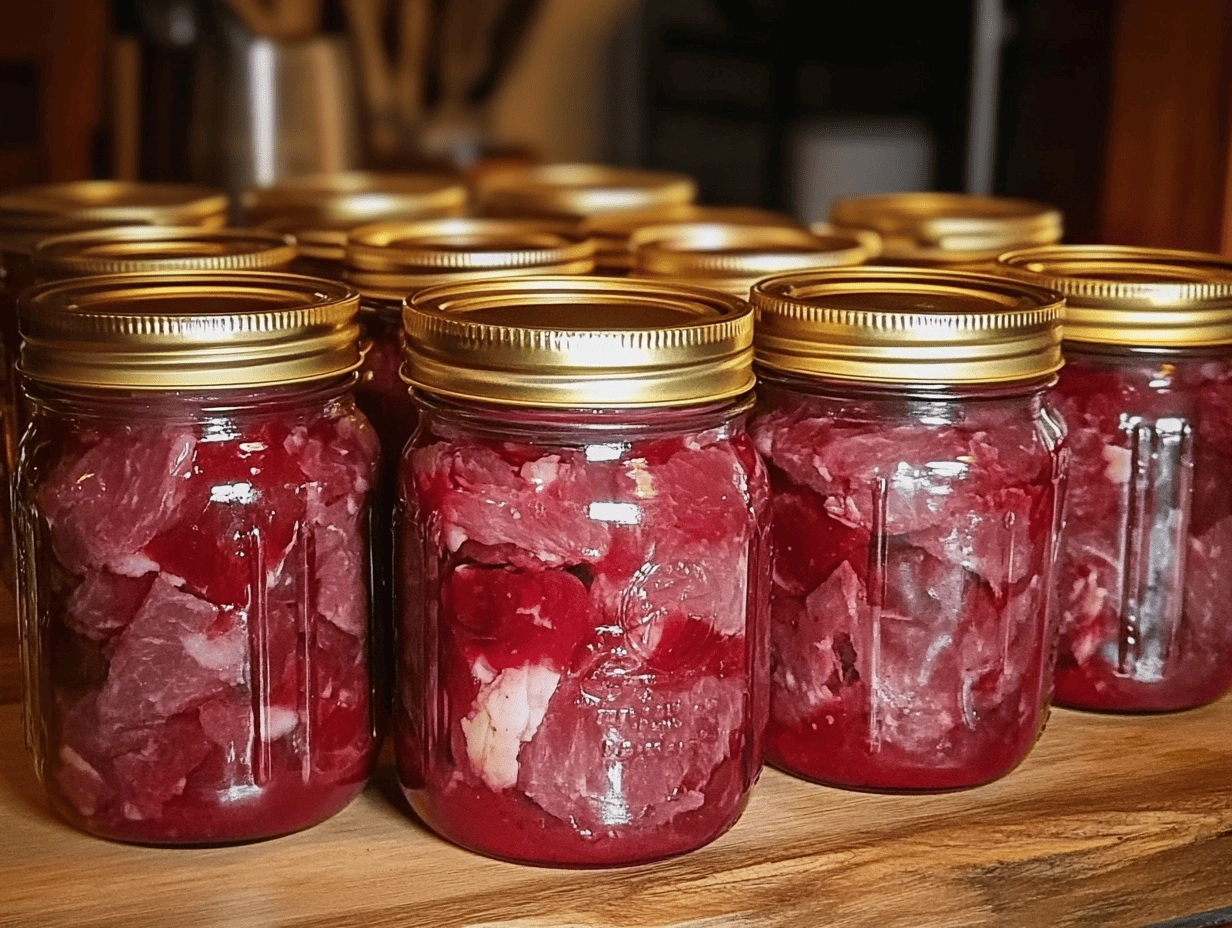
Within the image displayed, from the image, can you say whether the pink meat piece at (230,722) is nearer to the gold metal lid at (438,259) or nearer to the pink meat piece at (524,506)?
the pink meat piece at (524,506)

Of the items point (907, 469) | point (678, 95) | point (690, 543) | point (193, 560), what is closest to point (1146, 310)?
point (907, 469)

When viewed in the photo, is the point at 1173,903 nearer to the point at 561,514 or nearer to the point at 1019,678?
the point at 1019,678

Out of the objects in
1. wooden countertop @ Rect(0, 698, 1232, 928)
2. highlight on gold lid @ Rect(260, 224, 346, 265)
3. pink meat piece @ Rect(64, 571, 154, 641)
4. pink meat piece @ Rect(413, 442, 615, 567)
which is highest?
highlight on gold lid @ Rect(260, 224, 346, 265)

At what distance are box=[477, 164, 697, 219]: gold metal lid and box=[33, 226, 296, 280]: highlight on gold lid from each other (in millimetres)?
390

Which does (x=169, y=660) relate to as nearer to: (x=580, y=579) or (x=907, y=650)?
(x=580, y=579)

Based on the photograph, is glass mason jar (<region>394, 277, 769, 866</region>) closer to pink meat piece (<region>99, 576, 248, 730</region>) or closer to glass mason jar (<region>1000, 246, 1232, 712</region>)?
pink meat piece (<region>99, 576, 248, 730</region>)

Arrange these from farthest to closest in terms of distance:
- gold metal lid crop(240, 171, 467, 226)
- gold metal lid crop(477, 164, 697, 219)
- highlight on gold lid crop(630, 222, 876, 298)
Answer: gold metal lid crop(477, 164, 697, 219) < gold metal lid crop(240, 171, 467, 226) < highlight on gold lid crop(630, 222, 876, 298)

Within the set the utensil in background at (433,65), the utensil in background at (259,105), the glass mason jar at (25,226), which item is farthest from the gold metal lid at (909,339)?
the utensil in background at (433,65)

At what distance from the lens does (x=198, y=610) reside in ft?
2.60

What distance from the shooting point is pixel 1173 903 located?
877 mm

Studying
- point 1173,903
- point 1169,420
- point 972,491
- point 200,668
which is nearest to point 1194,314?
point 1169,420

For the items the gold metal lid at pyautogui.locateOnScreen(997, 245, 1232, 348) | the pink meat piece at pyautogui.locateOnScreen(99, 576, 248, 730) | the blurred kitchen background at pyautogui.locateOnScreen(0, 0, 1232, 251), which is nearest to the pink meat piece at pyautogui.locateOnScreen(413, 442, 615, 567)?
the pink meat piece at pyautogui.locateOnScreen(99, 576, 248, 730)

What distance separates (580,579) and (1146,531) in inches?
16.1

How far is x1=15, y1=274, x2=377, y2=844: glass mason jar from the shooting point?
2.57 feet
